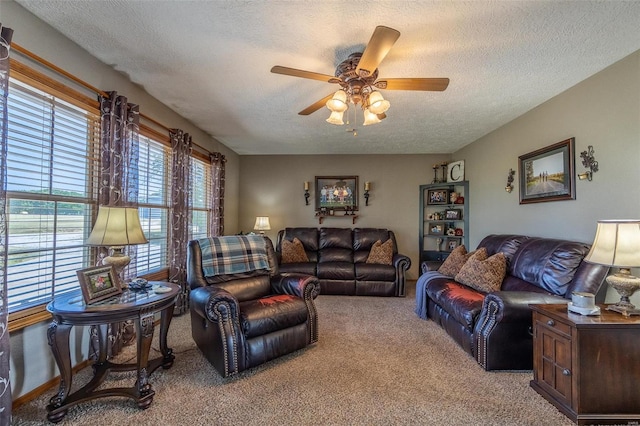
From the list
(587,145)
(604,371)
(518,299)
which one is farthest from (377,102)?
(604,371)

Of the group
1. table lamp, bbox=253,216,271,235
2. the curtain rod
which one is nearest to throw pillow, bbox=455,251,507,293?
table lamp, bbox=253,216,271,235

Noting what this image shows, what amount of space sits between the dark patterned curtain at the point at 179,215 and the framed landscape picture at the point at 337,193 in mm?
2685

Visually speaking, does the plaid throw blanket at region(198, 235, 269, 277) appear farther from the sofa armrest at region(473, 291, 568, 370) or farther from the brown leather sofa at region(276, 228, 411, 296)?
the sofa armrest at region(473, 291, 568, 370)

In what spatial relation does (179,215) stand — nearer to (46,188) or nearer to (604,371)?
(46,188)

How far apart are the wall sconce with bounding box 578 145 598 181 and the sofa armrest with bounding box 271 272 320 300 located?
8.81 feet

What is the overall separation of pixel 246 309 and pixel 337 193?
369cm

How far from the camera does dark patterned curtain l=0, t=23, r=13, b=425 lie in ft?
4.96

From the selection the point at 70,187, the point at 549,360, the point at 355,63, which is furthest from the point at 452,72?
the point at 70,187

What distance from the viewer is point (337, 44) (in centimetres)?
207

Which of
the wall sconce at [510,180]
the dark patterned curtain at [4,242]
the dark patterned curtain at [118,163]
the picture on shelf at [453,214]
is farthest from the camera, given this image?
the picture on shelf at [453,214]

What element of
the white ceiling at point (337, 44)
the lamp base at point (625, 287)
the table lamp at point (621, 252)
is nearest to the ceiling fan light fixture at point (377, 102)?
the white ceiling at point (337, 44)

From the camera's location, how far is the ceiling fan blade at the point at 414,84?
2.03m

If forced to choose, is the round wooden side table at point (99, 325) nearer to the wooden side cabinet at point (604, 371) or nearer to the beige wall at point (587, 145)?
the wooden side cabinet at point (604, 371)

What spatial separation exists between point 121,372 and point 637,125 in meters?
4.35
